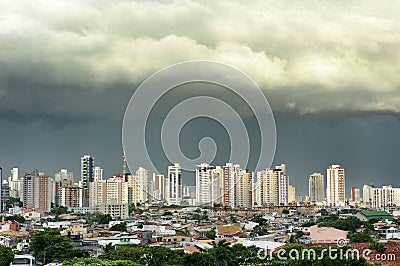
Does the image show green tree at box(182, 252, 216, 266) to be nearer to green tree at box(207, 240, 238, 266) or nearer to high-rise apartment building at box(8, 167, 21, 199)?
green tree at box(207, 240, 238, 266)

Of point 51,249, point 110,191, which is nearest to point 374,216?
point 51,249

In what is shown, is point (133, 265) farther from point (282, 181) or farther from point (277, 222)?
point (282, 181)

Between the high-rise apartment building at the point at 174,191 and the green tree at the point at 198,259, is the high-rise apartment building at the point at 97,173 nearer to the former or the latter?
the high-rise apartment building at the point at 174,191

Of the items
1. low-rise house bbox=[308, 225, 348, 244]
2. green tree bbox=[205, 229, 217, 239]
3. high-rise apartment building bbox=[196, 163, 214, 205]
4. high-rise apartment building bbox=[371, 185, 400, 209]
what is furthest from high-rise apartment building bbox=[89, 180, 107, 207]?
low-rise house bbox=[308, 225, 348, 244]

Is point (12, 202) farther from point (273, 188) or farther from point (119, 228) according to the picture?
point (119, 228)

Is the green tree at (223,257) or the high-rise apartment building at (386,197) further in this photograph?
the high-rise apartment building at (386,197)

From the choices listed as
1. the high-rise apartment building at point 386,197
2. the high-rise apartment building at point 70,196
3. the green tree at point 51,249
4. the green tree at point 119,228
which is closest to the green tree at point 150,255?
the green tree at point 51,249
